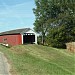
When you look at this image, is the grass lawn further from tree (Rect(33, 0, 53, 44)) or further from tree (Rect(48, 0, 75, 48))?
tree (Rect(33, 0, 53, 44))

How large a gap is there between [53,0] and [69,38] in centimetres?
803

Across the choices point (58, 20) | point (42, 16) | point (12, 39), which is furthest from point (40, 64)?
point (12, 39)

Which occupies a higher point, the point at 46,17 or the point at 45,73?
the point at 46,17

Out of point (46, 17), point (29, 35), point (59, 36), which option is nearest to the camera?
point (59, 36)

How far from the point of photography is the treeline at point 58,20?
132 ft

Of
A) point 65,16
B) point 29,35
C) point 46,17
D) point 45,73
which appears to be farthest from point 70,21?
point 45,73

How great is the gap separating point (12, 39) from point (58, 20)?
46.3 ft

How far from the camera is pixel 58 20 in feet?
137

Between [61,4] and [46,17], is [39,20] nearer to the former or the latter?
[46,17]

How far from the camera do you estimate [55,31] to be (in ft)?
131

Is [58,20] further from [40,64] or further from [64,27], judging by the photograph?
[40,64]

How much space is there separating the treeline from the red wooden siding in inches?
209

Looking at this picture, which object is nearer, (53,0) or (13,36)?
(53,0)

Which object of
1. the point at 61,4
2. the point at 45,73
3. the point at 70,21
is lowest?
the point at 45,73
